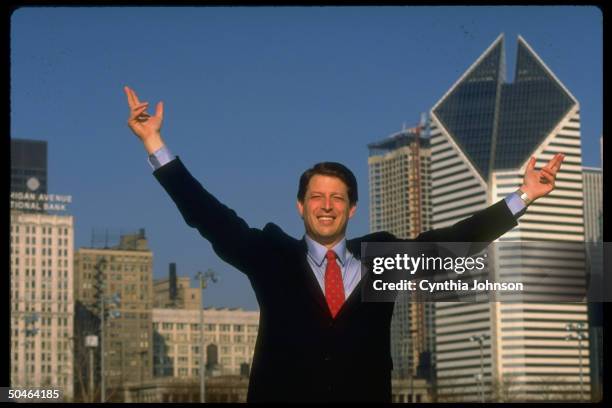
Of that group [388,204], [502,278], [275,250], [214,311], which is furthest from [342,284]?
[388,204]

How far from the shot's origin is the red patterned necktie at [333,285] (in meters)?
4.61

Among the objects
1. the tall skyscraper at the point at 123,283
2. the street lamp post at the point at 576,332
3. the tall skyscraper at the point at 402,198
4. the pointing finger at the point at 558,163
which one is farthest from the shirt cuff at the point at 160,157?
the street lamp post at the point at 576,332

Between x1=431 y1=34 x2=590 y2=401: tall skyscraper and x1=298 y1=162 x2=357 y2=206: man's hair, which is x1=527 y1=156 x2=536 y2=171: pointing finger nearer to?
x1=431 y1=34 x2=590 y2=401: tall skyscraper

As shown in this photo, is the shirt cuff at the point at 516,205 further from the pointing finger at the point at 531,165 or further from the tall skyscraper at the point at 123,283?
the tall skyscraper at the point at 123,283

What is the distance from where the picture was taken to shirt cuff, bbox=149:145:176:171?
178 inches

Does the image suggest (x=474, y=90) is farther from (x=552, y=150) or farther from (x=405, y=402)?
(x=405, y=402)

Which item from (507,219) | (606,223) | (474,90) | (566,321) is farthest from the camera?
(474,90)

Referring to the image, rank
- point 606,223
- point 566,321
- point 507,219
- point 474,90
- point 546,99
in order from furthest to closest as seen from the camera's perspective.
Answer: point 474,90, point 546,99, point 566,321, point 507,219, point 606,223

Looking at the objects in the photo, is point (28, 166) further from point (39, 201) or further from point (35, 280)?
point (35, 280)

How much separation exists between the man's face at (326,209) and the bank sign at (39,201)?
3.30ft

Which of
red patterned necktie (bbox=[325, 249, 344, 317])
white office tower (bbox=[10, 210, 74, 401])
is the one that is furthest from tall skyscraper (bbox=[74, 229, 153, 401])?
red patterned necktie (bbox=[325, 249, 344, 317])

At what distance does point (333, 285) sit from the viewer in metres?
4.64

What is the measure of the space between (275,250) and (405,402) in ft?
2.56

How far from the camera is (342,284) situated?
464 centimetres
